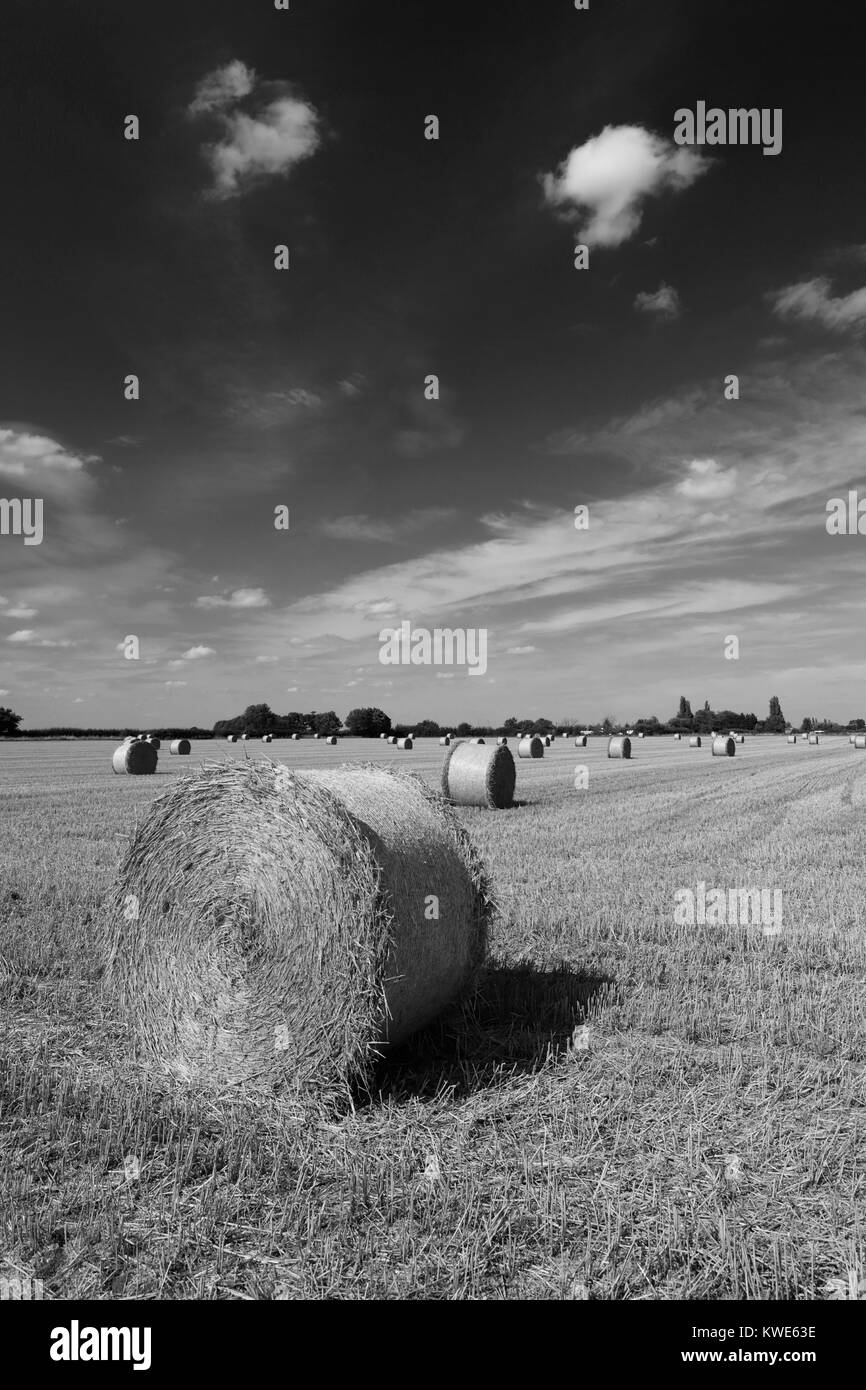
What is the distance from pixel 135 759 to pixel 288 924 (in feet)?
102

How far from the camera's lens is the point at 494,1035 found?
6.34 m

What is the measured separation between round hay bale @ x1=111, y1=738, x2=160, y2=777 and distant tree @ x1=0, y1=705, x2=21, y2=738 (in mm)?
49006

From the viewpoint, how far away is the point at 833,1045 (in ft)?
20.0

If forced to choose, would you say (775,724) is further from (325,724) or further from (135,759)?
(135,759)

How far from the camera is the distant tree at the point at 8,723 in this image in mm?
78800

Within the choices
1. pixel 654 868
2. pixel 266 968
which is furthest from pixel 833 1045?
pixel 654 868

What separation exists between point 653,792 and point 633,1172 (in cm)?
2207

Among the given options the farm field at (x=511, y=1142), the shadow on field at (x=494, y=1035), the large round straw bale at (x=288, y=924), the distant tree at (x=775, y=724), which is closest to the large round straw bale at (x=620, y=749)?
the farm field at (x=511, y=1142)

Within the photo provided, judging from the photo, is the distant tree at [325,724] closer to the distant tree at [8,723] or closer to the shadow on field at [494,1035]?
the distant tree at [8,723]

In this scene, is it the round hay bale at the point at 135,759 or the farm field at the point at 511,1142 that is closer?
the farm field at the point at 511,1142

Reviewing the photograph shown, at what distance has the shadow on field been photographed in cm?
564

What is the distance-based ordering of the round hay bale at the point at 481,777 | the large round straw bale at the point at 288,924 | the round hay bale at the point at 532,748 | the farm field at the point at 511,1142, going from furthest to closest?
the round hay bale at the point at 532,748, the round hay bale at the point at 481,777, the large round straw bale at the point at 288,924, the farm field at the point at 511,1142

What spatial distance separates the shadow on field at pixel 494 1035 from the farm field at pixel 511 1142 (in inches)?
1.0

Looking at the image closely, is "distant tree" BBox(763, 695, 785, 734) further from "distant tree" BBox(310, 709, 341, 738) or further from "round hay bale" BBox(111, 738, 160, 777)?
"round hay bale" BBox(111, 738, 160, 777)
